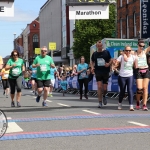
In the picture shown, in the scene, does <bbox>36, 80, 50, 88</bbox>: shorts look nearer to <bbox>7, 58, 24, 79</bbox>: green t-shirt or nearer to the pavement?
<bbox>7, 58, 24, 79</bbox>: green t-shirt

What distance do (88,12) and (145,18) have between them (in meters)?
15.6

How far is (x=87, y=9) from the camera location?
20969 mm

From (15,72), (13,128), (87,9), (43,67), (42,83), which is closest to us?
(13,128)

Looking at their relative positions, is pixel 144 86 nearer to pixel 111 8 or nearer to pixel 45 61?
pixel 45 61

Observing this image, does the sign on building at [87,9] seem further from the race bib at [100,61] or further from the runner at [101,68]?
the race bib at [100,61]

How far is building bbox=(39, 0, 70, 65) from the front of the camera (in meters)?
90.4

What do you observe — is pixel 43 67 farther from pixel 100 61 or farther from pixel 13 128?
pixel 13 128

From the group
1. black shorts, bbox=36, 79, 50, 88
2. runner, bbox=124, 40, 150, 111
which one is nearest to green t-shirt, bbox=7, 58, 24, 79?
black shorts, bbox=36, 79, 50, 88

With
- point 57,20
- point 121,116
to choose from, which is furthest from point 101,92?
point 57,20

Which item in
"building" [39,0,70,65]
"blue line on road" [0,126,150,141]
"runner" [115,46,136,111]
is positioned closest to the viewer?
"blue line on road" [0,126,150,141]

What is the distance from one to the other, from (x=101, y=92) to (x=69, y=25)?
2994 inches

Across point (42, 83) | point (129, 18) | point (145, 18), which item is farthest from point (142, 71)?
point (129, 18)

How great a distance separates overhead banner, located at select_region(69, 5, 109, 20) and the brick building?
2205 cm

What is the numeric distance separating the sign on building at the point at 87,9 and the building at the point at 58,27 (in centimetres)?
6198
